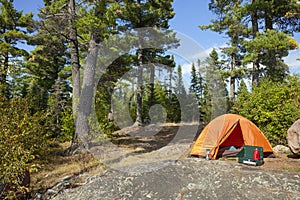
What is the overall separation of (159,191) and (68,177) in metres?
2.50

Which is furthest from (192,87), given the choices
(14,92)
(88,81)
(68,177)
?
(68,177)

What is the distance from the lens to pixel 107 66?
1495 cm

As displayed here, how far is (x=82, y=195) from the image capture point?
177 inches

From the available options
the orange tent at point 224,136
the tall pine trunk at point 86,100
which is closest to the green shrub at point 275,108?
the orange tent at point 224,136

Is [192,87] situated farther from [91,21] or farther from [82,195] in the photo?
[82,195]

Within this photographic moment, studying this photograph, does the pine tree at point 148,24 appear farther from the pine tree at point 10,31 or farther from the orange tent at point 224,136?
the orange tent at point 224,136

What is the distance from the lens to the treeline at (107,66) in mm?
6840

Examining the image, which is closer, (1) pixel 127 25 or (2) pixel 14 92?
(1) pixel 127 25

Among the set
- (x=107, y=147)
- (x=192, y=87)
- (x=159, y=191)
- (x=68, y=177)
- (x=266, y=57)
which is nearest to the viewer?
(x=159, y=191)

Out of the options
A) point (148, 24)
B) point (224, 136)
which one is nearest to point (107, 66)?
point (148, 24)

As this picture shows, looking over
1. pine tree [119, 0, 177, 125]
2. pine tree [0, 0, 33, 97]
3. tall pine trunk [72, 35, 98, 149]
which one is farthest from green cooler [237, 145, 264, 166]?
pine tree [0, 0, 33, 97]

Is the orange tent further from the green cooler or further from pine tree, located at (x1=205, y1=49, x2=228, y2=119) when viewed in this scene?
pine tree, located at (x1=205, y1=49, x2=228, y2=119)

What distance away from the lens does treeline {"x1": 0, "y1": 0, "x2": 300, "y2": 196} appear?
6840 mm

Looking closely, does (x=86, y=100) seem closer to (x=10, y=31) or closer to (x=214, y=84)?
(x=10, y=31)
